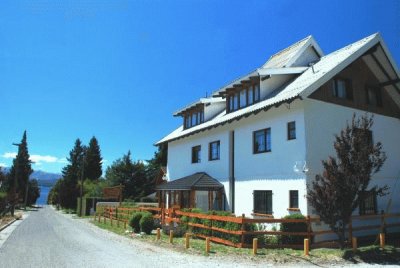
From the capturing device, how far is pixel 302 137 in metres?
17.4

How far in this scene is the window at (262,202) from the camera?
62.7 feet

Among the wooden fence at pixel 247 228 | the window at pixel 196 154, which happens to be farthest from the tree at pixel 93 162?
the wooden fence at pixel 247 228

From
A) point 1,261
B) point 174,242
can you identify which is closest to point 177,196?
point 174,242

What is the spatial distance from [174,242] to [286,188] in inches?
228

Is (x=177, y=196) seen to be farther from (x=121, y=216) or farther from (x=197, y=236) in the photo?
(x=197, y=236)

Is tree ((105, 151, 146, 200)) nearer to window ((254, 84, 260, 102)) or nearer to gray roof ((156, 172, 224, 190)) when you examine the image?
gray roof ((156, 172, 224, 190))

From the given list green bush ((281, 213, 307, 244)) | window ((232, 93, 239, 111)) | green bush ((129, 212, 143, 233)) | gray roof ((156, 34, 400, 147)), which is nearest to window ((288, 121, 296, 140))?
gray roof ((156, 34, 400, 147))

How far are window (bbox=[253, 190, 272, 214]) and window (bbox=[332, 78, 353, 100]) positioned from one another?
613cm

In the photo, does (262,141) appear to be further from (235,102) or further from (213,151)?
(213,151)

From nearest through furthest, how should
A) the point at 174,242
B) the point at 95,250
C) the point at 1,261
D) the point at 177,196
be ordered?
the point at 1,261, the point at 95,250, the point at 174,242, the point at 177,196

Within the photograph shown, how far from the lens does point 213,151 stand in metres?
25.3

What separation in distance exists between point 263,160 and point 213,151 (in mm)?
5968

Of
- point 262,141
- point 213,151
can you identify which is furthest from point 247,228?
point 213,151

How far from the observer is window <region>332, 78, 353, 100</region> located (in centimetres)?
1925
